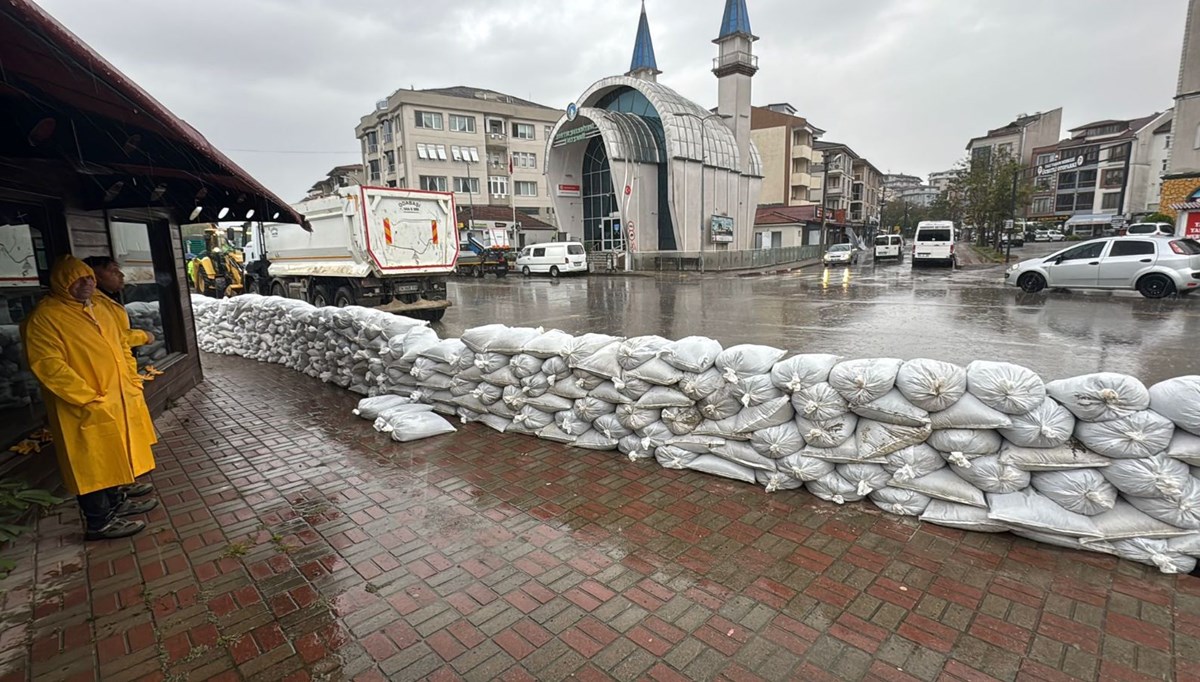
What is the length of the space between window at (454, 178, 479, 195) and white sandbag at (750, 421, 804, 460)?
47781 mm

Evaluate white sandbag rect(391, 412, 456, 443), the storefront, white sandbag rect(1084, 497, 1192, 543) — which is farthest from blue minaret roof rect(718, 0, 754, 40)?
white sandbag rect(1084, 497, 1192, 543)

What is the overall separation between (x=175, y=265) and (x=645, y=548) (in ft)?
21.4

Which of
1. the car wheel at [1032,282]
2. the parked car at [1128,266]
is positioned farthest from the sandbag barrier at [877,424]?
the car wheel at [1032,282]

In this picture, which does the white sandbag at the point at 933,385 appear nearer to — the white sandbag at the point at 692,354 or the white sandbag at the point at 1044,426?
the white sandbag at the point at 1044,426

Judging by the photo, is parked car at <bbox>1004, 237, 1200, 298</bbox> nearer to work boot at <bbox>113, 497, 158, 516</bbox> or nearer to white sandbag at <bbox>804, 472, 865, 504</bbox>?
white sandbag at <bbox>804, 472, 865, 504</bbox>

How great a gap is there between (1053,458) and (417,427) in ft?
14.3

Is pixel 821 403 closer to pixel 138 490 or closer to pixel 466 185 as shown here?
pixel 138 490

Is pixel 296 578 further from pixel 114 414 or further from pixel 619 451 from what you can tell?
pixel 619 451

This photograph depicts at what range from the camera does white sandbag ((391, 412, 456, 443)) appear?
4754mm

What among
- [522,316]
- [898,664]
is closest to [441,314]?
[522,316]

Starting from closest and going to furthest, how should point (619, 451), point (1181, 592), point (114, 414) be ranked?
1. point (1181, 592)
2. point (114, 414)
3. point (619, 451)

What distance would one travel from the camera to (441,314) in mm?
12234

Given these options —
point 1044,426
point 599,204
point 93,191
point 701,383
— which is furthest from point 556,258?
point 1044,426

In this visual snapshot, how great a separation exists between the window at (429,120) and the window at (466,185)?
14.7ft
